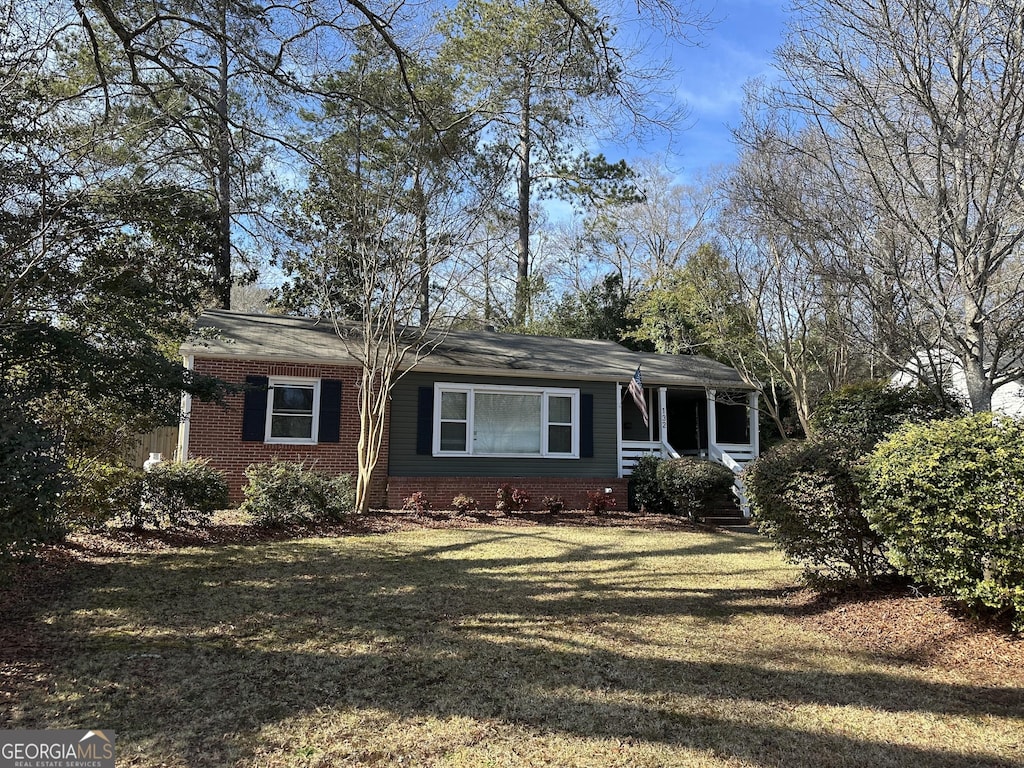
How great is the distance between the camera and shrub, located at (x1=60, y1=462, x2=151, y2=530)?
23.6ft

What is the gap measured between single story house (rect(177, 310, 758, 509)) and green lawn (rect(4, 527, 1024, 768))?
511cm

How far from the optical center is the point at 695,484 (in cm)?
1252

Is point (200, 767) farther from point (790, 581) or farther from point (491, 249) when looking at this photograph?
point (491, 249)

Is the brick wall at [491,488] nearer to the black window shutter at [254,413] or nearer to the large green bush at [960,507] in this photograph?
the black window shutter at [254,413]

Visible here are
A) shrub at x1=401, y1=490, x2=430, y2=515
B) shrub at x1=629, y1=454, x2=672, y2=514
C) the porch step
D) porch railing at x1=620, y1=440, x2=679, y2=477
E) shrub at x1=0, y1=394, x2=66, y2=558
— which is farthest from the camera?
porch railing at x1=620, y1=440, x2=679, y2=477

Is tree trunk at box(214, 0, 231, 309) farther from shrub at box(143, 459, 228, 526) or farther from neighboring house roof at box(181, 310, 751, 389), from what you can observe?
shrub at box(143, 459, 228, 526)

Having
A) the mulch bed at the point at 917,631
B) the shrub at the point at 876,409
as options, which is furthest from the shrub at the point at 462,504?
the mulch bed at the point at 917,631

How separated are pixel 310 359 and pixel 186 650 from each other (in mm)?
8182

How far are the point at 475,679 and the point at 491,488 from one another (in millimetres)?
9017

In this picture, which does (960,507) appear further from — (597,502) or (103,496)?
(597,502)

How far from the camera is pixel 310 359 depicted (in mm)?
12133

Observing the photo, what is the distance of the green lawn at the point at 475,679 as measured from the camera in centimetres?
318

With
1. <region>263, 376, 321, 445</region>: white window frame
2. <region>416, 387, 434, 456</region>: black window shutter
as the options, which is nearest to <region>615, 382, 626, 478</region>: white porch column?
<region>416, 387, 434, 456</region>: black window shutter

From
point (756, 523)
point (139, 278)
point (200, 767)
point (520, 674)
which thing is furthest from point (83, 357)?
point (756, 523)
